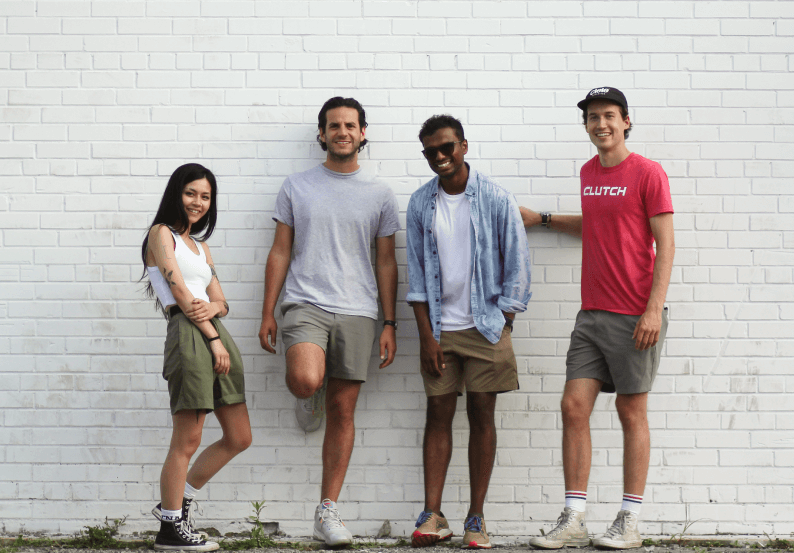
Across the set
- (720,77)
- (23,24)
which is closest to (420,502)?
(720,77)

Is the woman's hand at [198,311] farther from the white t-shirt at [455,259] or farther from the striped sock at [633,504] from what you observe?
the striped sock at [633,504]

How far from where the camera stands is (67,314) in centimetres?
388

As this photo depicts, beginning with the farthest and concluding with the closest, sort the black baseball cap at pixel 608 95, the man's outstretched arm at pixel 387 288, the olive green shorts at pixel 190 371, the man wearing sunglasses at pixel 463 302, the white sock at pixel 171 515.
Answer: the man's outstretched arm at pixel 387 288
the man wearing sunglasses at pixel 463 302
the black baseball cap at pixel 608 95
the white sock at pixel 171 515
the olive green shorts at pixel 190 371

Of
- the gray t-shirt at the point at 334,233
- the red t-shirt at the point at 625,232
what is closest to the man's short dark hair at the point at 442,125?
the gray t-shirt at the point at 334,233

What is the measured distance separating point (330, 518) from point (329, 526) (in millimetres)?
39

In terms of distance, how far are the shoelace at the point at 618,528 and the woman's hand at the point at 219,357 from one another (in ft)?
6.67

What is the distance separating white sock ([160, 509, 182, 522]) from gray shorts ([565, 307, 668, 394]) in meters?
2.03

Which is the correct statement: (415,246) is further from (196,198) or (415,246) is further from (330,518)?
(330,518)

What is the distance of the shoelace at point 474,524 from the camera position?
346 centimetres

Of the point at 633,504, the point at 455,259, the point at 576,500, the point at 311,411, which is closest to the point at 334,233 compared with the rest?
the point at 455,259

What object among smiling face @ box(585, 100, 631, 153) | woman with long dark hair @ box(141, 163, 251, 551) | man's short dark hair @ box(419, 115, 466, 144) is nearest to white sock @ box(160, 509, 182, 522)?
woman with long dark hair @ box(141, 163, 251, 551)

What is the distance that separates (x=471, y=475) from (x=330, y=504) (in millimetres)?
747

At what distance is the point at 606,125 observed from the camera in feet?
11.0

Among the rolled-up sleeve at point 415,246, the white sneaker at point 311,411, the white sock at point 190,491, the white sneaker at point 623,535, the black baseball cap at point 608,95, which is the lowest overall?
the white sneaker at point 623,535
